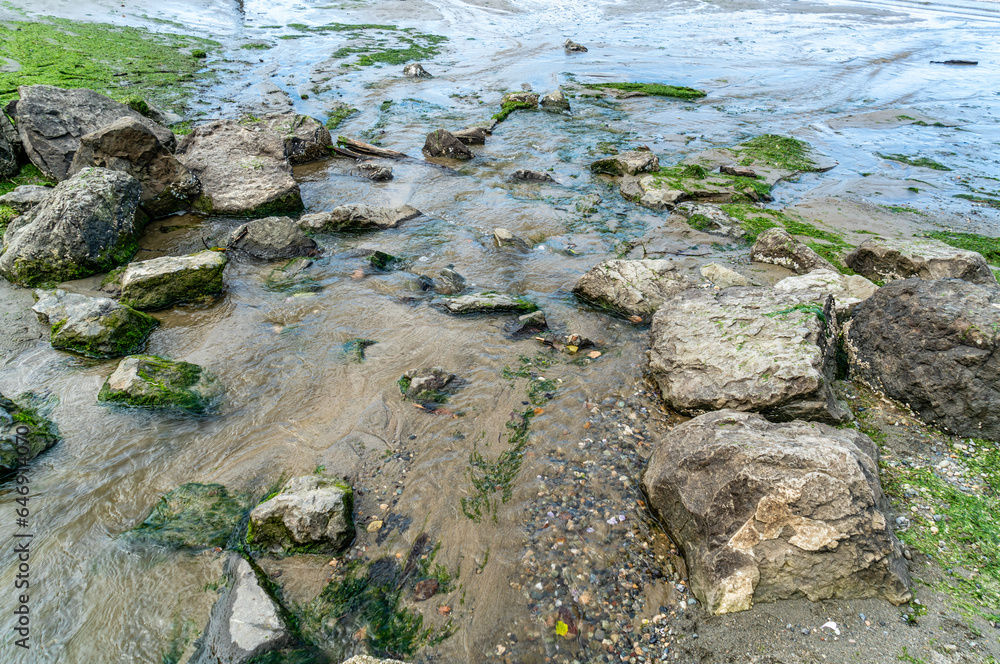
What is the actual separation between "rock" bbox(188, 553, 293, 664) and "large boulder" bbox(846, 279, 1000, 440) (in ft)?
20.2

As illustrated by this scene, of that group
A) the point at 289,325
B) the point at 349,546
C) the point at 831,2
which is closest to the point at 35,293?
the point at 289,325

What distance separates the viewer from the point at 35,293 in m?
7.11

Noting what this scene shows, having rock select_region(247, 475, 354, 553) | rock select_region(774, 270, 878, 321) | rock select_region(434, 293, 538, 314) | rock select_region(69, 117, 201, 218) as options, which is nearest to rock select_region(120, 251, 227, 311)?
rock select_region(69, 117, 201, 218)

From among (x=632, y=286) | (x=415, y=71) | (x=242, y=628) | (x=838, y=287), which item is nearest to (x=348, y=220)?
(x=632, y=286)

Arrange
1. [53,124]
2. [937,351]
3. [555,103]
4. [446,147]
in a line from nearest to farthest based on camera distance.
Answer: [937,351], [53,124], [446,147], [555,103]

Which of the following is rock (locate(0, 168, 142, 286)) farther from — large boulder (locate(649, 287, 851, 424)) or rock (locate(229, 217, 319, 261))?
large boulder (locate(649, 287, 851, 424))

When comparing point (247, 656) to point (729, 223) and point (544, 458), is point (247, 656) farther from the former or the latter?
point (729, 223)

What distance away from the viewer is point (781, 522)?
3.88m

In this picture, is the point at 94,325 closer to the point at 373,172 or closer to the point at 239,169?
the point at 239,169

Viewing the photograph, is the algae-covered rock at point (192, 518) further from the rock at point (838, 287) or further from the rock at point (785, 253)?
the rock at point (785, 253)

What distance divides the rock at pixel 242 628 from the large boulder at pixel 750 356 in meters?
4.16

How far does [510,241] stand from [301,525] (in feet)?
19.6

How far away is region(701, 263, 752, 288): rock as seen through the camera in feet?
25.8

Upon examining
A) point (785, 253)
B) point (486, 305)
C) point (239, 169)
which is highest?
point (239, 169)
